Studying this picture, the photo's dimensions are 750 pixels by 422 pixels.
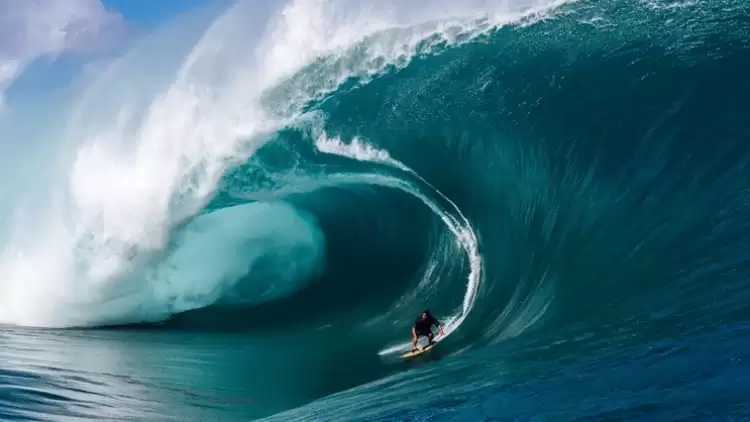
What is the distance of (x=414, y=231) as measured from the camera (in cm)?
1409

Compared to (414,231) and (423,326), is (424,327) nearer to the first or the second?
(423,326)

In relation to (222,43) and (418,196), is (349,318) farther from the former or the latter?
(222,43)

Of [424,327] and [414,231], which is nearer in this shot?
[424,327]

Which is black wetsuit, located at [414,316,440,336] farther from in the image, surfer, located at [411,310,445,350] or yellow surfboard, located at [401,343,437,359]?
yellow surfboard, located at [401,343,437,359]

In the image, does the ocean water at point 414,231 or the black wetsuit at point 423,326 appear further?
the black wetsuit at point 423,326

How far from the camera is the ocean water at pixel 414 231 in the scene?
6.87m

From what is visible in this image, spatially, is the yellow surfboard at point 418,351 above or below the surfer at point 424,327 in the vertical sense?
below

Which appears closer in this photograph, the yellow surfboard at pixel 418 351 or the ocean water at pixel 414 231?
the ocean water at pixel 414 231

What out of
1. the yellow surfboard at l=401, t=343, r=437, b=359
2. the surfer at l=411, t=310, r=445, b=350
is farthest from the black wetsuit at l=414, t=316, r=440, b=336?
the yellow surfboard at l=401, t=343, r=437, b=359

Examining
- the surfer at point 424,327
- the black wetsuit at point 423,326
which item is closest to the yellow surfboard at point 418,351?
the surfer at point 424,327

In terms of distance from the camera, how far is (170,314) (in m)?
15.5

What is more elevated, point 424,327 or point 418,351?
point 424,327

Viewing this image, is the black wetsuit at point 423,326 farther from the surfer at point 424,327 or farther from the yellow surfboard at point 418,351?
the yellow surfboard at point 418,351

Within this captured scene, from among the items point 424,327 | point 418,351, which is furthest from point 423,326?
point 418,351
